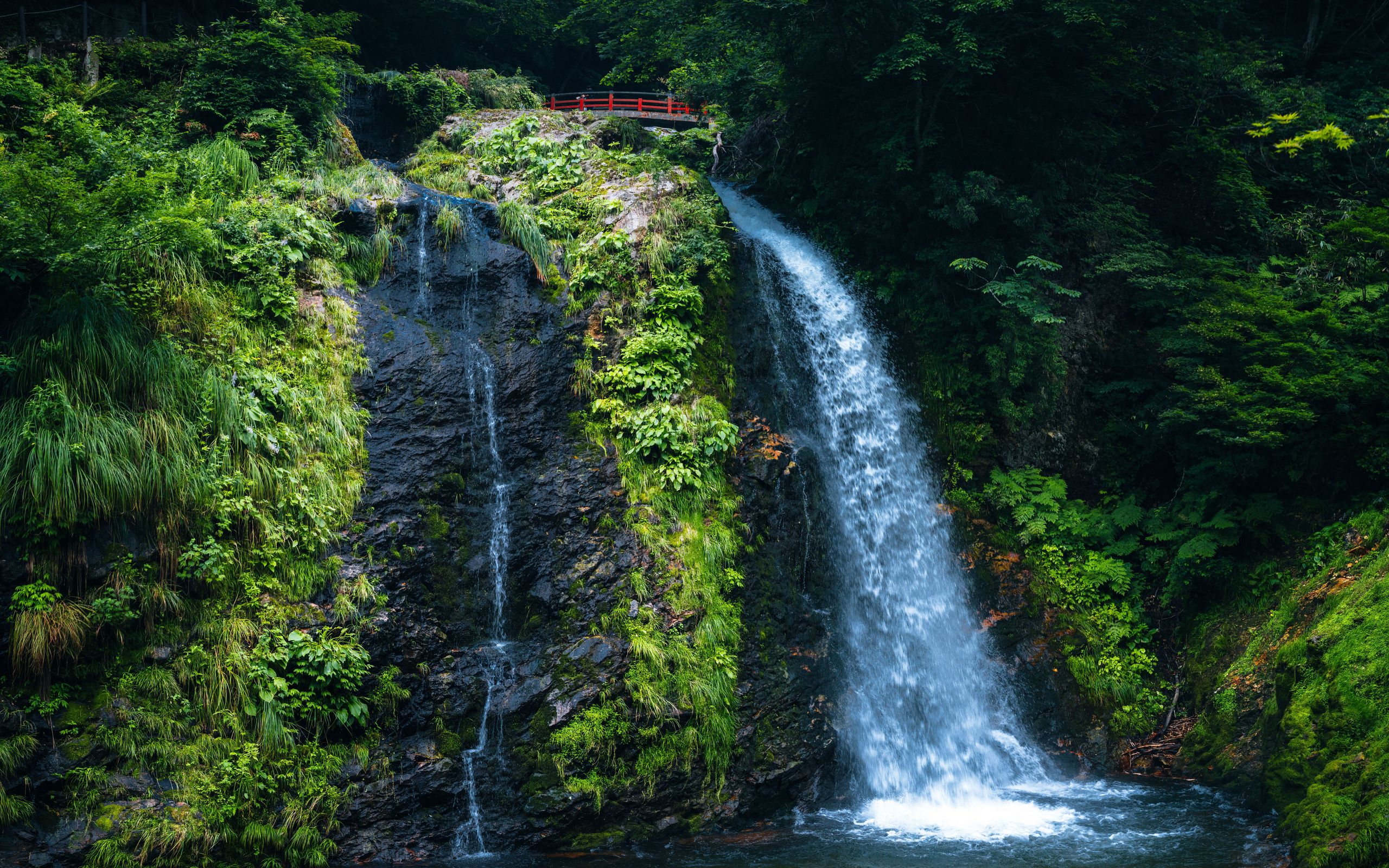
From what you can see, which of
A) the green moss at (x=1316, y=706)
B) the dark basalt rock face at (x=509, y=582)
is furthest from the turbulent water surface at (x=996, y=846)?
the green moss at (x=1316, y=706)

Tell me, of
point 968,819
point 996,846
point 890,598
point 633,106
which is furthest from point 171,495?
point 633,106

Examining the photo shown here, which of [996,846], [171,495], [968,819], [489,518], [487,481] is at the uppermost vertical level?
[171,495]

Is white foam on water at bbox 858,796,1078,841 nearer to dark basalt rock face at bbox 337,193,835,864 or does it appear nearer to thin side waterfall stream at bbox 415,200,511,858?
dark basalt rock face at bbox 337,193,835,864

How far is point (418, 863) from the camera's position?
702cm

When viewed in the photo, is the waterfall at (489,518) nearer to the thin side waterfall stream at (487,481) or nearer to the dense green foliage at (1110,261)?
the thin side waterfall stream at (487,481)

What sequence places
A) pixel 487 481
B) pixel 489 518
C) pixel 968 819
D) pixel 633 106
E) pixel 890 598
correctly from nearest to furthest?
pixel 968 819 < pixel 489 518 < pixel 487 481 < pixel 890 598 < pixel 633 106

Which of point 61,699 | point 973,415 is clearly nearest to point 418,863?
point 61,699

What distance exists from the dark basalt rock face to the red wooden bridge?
15.1m

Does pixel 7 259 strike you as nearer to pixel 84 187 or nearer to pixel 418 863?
pixel 84 187

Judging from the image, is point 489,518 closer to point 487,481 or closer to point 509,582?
point 487,481

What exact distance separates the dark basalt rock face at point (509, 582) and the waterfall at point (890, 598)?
0.71 metres

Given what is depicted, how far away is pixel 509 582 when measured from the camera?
869 centimetres

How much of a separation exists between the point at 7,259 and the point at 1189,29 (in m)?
15.6

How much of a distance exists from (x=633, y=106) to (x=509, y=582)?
2062 centimetres
